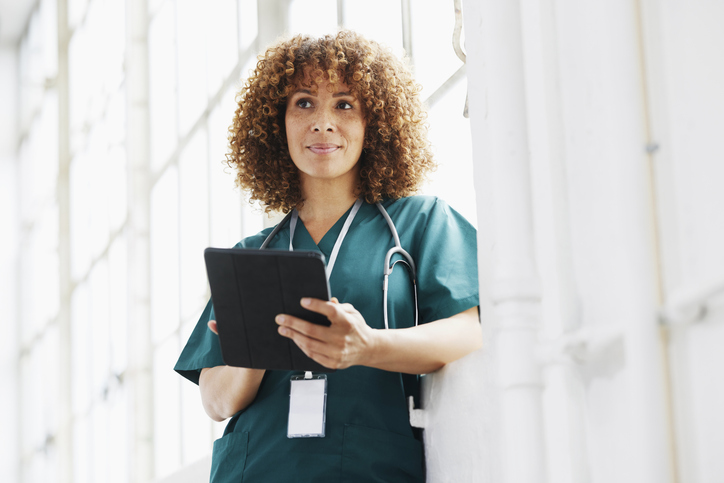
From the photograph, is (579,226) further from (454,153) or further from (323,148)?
(454,153)

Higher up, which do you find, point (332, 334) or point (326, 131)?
point (326, 131)

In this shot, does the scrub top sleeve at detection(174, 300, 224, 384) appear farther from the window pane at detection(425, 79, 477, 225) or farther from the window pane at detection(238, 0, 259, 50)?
the window pane at detection(238, 0, 259, 50)

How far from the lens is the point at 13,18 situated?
696 centimetres

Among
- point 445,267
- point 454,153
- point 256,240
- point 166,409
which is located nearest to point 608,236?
point 445,267

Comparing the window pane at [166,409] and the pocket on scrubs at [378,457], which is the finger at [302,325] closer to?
the pocket on scrubs at [378,457]

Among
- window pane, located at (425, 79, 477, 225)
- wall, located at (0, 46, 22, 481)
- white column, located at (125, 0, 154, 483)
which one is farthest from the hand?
wall, located at (0, 46, 22, 481)

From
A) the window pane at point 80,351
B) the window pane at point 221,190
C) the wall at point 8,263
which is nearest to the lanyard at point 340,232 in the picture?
the window pane at point 221,190

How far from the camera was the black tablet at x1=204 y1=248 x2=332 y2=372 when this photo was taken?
1.17 metres

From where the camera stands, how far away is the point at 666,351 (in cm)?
77

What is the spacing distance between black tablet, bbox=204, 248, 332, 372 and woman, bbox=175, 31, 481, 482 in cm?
3

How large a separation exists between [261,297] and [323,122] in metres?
0.48

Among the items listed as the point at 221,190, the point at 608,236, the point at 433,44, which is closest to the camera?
the point at 608,236

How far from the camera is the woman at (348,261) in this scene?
1.34 m

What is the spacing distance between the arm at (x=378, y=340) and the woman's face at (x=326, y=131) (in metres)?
0.37
